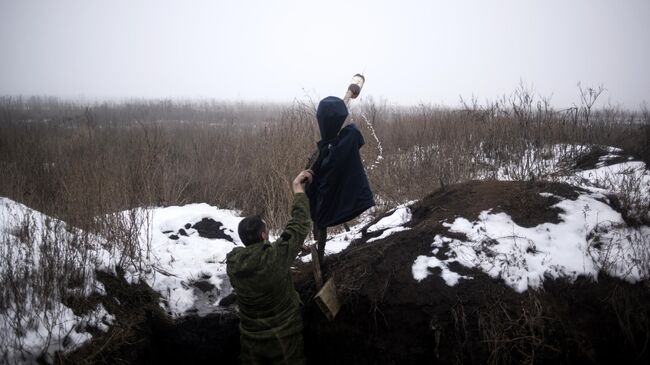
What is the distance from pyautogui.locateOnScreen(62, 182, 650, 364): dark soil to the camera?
2369mm

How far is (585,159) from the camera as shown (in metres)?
6.20

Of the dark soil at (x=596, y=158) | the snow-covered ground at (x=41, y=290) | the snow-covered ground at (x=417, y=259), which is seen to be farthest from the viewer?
the dark soil at (x=596, y=158)

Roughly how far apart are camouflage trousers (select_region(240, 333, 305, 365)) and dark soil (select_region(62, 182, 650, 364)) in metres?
0.49

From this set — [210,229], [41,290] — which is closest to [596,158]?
[210,229]

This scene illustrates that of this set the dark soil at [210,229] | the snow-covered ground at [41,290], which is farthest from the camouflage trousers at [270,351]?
the dark soil at [210,229]

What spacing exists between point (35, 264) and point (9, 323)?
666mm

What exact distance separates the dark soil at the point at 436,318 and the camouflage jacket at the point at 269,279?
2.10 ft

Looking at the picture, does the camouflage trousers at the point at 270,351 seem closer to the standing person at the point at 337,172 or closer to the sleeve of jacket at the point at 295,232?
the sleeve of jacket at the point at 295,232

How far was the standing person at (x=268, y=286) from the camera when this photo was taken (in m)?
2.45

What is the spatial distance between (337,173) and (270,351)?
1.54 metres

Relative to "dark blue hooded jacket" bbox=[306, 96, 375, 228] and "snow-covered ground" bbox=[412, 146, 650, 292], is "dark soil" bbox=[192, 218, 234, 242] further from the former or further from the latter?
"snow-covered ground" bbox=[412, 146, 650, 292]

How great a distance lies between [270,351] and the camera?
260 cm

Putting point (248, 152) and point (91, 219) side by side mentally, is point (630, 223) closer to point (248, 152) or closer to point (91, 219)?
point (91, 219)

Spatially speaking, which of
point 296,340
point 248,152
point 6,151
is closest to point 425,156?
point 248,152
